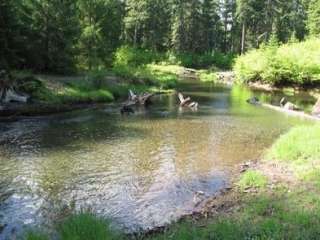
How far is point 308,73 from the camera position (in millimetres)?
43938

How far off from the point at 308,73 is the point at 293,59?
7.95 feet

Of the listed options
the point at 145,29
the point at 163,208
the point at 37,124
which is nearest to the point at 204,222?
the point at 163,208

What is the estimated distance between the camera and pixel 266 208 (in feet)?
34.6

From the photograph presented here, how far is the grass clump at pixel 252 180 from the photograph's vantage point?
13241 mm

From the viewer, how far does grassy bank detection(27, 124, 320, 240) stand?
8.43 m

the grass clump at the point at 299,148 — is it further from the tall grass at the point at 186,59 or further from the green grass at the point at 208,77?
the tall grass at the point at 186,59

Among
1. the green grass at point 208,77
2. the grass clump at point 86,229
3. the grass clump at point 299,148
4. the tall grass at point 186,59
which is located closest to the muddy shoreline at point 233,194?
Result: the grass clump at point 299,148

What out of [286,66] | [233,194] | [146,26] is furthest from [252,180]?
[146,26]

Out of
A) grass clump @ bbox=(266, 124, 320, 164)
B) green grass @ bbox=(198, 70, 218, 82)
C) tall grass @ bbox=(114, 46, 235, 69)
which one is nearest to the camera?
grass clump @ bbox=(266, 124, 320, 164)

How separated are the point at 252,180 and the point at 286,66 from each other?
109 ft

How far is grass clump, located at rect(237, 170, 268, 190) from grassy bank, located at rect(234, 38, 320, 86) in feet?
105

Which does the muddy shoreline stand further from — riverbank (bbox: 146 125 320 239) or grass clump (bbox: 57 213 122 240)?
grass clump (bbox: 57 213 122 240)

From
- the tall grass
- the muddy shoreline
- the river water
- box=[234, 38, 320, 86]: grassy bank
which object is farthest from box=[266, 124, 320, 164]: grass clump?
the tall grass

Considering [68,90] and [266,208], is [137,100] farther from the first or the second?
[266,208]
